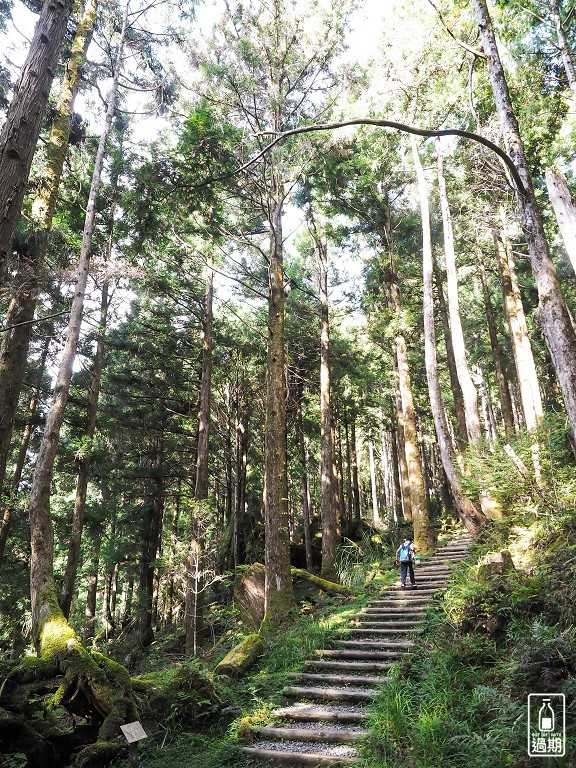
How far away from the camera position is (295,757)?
4836 millimetres

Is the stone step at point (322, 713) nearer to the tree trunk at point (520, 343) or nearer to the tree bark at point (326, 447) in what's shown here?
the tree trunk at point (520, 343)

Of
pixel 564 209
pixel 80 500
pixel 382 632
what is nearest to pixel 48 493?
pixel 80 500

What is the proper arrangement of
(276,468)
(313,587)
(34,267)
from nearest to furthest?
1. (34,267)
2. (276,468)
3. (313,587)

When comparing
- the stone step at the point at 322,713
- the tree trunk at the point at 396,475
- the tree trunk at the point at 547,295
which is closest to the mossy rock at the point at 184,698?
the stone step at the point at 322,713

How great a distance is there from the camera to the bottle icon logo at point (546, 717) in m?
3.71

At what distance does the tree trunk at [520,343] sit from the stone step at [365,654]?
6.17 meters

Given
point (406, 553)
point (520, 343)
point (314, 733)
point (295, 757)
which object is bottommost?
point (295, 757)

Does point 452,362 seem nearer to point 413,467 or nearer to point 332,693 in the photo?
point 413,467

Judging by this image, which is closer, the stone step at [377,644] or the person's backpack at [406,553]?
the stone step at [377,644]

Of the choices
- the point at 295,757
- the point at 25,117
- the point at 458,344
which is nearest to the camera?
the point at 25,117

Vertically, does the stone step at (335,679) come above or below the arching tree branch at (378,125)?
below

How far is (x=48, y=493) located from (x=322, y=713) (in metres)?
5.75

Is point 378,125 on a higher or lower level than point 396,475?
lower

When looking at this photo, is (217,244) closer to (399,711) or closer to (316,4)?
(316,4)
